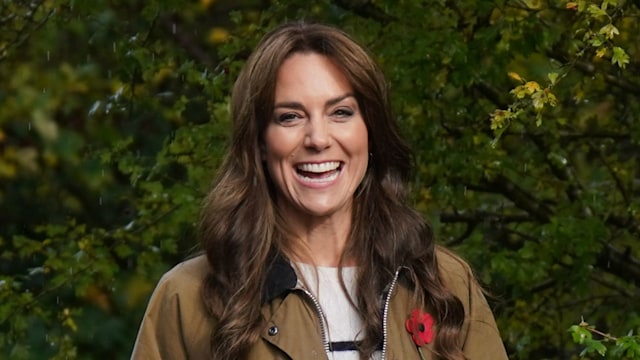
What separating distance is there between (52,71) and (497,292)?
3484 millimetres

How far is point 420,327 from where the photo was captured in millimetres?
4004

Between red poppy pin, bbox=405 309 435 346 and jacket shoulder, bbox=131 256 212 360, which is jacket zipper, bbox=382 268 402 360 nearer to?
red poppy pin, bbox=405 309 435 346

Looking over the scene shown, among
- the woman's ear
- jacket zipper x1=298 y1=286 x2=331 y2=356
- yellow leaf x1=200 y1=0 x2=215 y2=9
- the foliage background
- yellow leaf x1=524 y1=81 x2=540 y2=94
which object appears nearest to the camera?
jacket zipper x1=298 y1=286 x2=331 y2=356

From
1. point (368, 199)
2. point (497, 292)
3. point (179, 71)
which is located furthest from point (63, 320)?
point (368, 199)

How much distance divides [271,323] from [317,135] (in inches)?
16.5

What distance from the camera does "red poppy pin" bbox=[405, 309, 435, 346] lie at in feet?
13.1

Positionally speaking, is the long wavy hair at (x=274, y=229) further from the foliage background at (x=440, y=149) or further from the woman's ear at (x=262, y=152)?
the foliage background at (x=440, y=149)

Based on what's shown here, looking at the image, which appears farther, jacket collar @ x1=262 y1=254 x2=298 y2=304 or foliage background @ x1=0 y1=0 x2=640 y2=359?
foliage background @ x1=0 y1=0 x2=640 y2=359

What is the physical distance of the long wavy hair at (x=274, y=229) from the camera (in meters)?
3.96

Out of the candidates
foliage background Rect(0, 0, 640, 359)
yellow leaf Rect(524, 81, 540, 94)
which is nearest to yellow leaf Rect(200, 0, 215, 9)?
foliage background Rect(0, 0, 640, 359)

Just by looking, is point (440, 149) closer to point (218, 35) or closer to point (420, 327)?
point (218, 35)

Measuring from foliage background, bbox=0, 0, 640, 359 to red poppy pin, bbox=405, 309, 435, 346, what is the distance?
4.92ft

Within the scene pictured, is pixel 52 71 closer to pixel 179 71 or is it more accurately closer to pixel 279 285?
pixel 179 71

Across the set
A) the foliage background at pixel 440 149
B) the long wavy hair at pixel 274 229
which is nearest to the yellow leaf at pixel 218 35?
the foliage background at pixel 440 149
